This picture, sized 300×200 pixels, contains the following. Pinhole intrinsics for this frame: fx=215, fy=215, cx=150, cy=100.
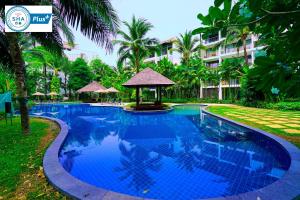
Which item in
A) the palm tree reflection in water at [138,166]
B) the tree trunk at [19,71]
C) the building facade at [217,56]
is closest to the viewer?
the palm tree reflection in water at [138,166]

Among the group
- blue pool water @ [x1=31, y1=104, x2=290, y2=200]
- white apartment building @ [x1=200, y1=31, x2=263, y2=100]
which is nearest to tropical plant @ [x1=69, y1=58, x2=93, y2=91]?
white apartment building @ [x1=200, y1=31, x2=263, y2=100]

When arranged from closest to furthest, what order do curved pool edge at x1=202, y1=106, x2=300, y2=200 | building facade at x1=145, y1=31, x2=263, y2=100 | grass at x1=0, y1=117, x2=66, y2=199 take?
1. curved pool edge at x1=202, y1=106, x2=300, y2=200
2. grass at x1=0, y1=117, x2=66, y2=199
3. building facade at x1=145, y1=31, x2=263, y2=100

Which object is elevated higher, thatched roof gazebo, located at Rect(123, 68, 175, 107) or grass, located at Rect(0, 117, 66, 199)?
thatched roof gazebo, located at Rect(123, 68, 175, 107)

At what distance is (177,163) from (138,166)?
1.16 m

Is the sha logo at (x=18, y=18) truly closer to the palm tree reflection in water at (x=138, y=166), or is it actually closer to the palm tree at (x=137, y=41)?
the palm tree reflection in water at (x=138, y=166)

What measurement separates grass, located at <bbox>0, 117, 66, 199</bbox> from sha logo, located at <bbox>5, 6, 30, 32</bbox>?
4044 mm

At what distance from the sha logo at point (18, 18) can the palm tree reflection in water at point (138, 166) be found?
18.6 ft

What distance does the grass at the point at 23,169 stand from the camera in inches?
153

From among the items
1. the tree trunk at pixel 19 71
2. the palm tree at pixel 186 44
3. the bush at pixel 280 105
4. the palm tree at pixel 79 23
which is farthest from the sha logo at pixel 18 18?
the palm tree at pixel 186 44

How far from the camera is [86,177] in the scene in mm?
5449

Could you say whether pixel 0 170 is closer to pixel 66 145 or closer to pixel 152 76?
pixel 66 145

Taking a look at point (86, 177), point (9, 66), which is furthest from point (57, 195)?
point (9, 66)

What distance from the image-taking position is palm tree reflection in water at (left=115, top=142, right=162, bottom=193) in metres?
5.01

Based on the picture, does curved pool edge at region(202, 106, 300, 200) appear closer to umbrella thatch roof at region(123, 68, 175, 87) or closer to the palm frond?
the palm frond
